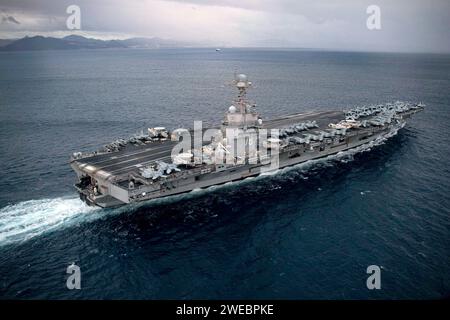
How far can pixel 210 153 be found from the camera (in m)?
43.6

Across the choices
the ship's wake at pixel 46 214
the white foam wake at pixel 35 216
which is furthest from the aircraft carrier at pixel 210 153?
the white foam wake at pixel 35 216

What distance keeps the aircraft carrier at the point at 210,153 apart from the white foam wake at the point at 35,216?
6.07 feet

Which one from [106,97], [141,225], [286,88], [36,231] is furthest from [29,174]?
[286,88]

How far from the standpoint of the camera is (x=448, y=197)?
3869 centimetres

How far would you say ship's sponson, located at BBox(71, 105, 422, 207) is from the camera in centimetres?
3600

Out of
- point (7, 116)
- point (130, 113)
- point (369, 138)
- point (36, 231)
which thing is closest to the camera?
point (36, 231)

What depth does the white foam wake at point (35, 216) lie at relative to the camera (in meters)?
31.3

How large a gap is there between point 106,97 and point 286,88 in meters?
55.4

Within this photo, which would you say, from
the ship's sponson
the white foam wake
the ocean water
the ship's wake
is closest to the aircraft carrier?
the ship's sponson

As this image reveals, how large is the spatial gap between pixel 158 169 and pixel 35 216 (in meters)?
12.6

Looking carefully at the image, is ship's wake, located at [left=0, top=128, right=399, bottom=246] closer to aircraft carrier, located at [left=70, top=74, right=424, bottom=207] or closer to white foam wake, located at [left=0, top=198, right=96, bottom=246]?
white foam wake, located at [left=0, top=198, right=96, bottom=246]

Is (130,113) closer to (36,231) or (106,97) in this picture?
(106,97)

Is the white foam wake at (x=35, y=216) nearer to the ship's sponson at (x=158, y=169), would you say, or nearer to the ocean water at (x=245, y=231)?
the ocean water at (x=245, y=231)

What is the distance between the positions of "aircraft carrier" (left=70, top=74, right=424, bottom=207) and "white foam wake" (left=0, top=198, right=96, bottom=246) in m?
1.85
